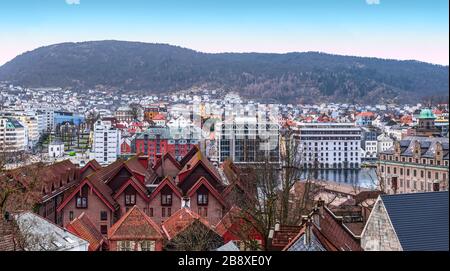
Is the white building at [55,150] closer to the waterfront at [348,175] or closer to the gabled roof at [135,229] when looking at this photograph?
the gabled roof at [135,229]

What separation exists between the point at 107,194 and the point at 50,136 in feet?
9.16

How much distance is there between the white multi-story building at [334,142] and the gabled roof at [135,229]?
19.9m

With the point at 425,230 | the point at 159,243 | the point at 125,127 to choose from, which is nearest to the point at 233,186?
the point at 159,243

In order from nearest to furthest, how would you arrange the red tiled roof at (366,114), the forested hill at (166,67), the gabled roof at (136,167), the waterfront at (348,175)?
the forested hill at (166,67) → the gabled roof at (136,167) → the waterfront at (348,175) → the red tiled roof at (366,114)

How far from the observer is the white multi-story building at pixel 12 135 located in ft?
18.2

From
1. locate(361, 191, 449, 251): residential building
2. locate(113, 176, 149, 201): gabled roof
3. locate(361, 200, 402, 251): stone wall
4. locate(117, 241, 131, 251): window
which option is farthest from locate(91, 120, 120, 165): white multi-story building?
locate(361, 191, 449, 251): residential building

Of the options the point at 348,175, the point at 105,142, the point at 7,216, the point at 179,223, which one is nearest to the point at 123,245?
the point at 179,223

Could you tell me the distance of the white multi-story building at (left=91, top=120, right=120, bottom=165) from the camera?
11789 millimetres

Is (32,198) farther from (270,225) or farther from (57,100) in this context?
(270,225)

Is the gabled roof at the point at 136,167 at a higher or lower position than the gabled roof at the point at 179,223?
higher

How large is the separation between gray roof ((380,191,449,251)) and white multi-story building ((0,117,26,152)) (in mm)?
4126

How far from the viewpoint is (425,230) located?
1.66m

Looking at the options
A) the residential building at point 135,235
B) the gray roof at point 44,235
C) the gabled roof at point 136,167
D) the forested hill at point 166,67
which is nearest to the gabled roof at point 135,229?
the residential building at point 135,235

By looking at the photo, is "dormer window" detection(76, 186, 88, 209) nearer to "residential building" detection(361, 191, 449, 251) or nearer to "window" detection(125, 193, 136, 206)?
"window" detection(125, 193, 136, 206)
